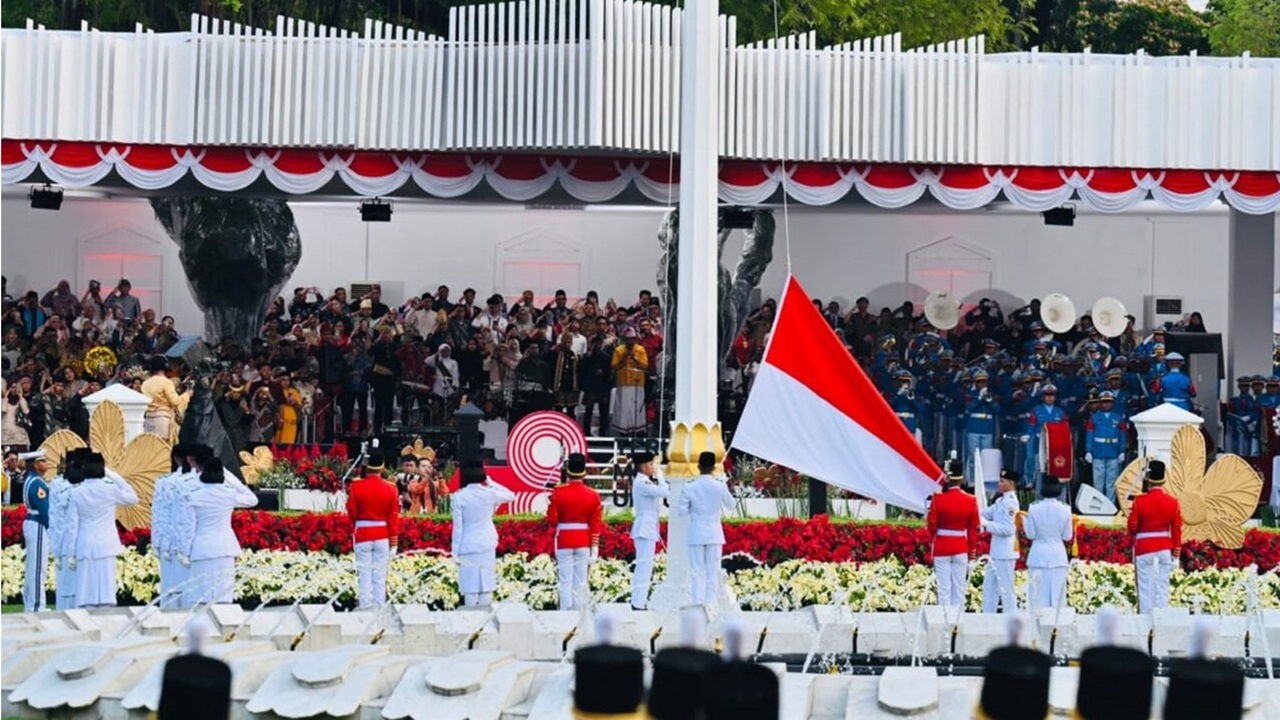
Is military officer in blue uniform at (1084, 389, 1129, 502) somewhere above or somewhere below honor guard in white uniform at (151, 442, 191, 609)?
above

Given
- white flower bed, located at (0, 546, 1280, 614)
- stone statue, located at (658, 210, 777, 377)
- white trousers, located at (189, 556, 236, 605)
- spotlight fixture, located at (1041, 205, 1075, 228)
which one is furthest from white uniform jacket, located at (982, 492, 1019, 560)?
spotlight fixture, located at (1041, 205, 1075, 228)

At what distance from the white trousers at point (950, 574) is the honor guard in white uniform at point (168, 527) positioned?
5.95m

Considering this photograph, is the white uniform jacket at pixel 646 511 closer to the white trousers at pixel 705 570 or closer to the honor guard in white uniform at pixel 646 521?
the honor guard in white uniform at pixel 646 521

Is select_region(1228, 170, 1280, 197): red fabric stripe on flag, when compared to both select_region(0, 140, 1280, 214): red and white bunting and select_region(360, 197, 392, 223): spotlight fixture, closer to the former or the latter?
select_region(0, 140, 1280, 214): red and white bunting

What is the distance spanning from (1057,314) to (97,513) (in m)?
14.9

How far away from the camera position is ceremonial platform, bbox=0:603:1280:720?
37.3ft

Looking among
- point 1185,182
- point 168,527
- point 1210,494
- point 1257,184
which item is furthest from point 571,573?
point 1257,184

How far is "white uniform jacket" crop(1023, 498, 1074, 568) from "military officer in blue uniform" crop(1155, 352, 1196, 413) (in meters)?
8.25

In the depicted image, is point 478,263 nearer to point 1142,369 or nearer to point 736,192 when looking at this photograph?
point 736,192

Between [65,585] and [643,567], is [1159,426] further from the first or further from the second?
[65,585]

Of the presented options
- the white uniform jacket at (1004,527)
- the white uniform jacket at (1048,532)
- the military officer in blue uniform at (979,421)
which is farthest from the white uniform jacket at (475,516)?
the military officer in blue uniform at (979,421)

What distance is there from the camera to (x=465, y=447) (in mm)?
24078

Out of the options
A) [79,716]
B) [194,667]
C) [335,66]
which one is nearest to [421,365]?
[335,66]

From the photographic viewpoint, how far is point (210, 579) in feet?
58.6
